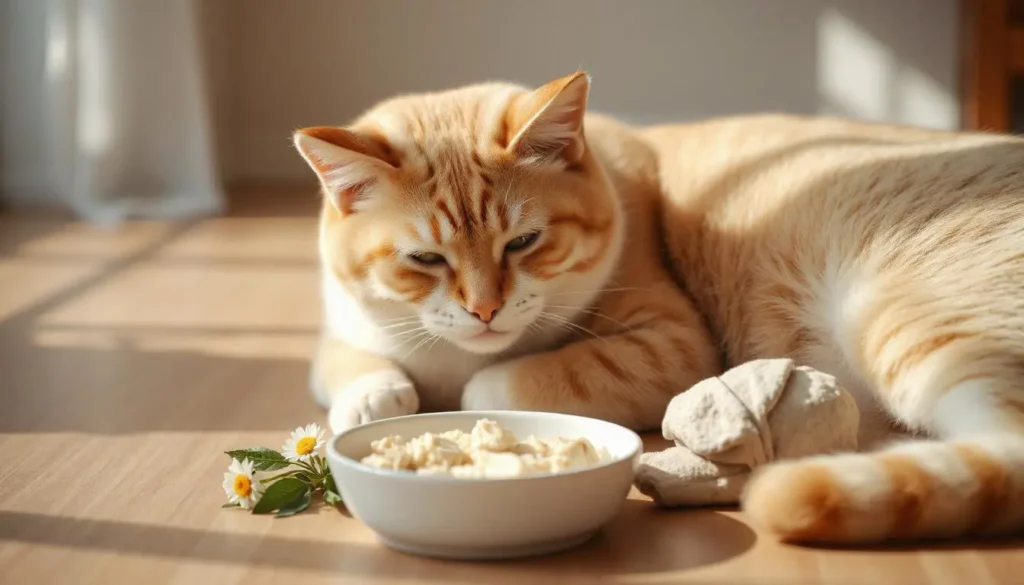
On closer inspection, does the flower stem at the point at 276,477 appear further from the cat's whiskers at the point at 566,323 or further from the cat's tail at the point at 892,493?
the cat's tail at the point at 892,493

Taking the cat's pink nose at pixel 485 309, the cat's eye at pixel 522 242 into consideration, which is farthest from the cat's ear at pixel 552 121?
the cat's pink nose at pixel 485 309

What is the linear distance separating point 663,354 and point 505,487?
72cm

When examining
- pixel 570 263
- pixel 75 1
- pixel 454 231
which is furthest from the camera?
pixel 75 1

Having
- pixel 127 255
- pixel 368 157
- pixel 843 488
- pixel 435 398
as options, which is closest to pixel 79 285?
pixel 127 255

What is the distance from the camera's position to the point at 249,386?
219 centimetres

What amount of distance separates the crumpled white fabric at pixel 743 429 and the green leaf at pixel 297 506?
429mm

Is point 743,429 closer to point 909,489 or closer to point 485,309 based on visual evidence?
point 909,489

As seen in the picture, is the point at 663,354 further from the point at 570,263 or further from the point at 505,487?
the point at 505,487

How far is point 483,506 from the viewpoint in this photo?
1269mm

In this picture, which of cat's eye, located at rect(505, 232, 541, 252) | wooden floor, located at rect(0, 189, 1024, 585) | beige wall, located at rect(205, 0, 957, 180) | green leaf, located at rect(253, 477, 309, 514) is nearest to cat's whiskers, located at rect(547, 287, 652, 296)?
cat's eye, located at rect(505, 232, 541, 252)

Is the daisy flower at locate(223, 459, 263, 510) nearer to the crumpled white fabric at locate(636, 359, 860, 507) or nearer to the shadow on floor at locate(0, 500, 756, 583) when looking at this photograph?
the shadow on floor at locate(0, 500, 756, 583)

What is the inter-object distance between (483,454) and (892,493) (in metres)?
0.45

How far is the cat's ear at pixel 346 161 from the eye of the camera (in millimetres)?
1660

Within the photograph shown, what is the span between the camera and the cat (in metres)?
1.45
